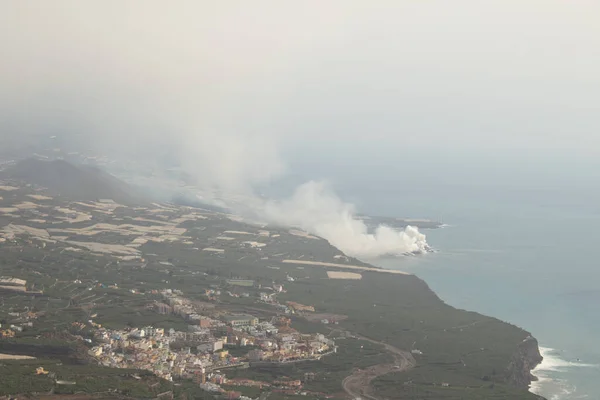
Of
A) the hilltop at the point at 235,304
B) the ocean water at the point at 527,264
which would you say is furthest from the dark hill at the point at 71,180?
the ocean water at the point at 527,264

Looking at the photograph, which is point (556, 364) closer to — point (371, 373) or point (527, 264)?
point (371, 373)

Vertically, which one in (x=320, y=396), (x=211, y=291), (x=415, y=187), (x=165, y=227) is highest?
(x=415, y=187)

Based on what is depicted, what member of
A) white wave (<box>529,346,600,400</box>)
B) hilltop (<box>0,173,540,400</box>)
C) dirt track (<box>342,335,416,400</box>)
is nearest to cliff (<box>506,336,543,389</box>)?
hilltop (<box>0,173,540,400</box>)

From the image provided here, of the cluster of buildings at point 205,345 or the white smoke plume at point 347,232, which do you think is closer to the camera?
the cluster of buildings at point 205,345

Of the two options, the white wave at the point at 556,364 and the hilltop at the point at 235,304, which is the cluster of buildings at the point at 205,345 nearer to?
the hilltop at the point at 235,304

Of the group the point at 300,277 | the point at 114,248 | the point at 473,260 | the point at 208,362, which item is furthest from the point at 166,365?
the point at 473,260

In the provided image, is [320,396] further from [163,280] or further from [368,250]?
[368,250]

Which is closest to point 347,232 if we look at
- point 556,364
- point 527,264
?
point 527,264
